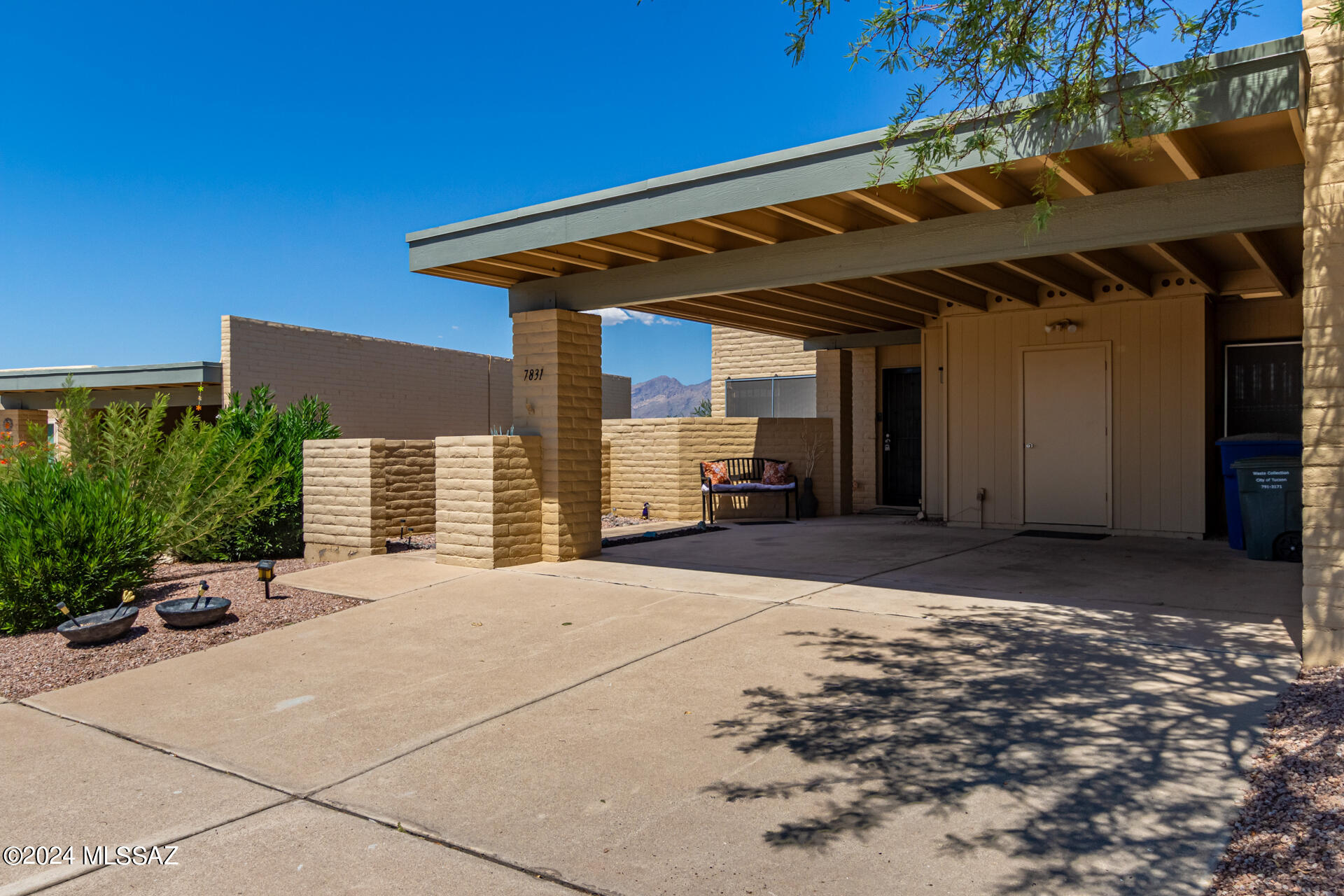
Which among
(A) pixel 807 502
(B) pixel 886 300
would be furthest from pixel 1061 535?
(A) pixel 807 502

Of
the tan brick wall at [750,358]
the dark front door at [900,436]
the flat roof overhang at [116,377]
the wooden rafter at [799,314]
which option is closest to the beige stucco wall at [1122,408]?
the wooden rafter at [799,314]

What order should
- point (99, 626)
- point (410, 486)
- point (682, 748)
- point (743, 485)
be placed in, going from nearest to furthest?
point (682, 748) → point (99, 626) → point (410, 486) → point (743, 485)

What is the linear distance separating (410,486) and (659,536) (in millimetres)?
3440

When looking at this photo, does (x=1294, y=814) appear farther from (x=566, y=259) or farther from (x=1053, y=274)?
(x=1053, y=274)

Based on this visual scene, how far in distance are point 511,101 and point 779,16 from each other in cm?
2909

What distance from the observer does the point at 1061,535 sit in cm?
1065

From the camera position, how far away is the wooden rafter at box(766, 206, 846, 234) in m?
6.63

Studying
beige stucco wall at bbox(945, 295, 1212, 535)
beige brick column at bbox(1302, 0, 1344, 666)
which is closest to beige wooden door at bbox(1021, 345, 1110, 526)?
beige stucco wall at bbox(945, 295, 1212, 535)

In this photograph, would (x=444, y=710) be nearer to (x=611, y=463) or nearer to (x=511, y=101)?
(x=611, y=463)

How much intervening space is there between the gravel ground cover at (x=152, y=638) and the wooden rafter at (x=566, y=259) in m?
3.71

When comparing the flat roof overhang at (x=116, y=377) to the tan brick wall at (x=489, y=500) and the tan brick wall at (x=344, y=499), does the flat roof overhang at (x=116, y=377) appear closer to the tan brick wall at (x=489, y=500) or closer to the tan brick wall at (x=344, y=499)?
the tan brick wall at (x=344, y=499)

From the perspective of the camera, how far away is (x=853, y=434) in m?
14.9

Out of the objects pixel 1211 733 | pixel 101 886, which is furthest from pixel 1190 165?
pixel 101 886

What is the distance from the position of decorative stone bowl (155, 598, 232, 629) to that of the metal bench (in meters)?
8.15
